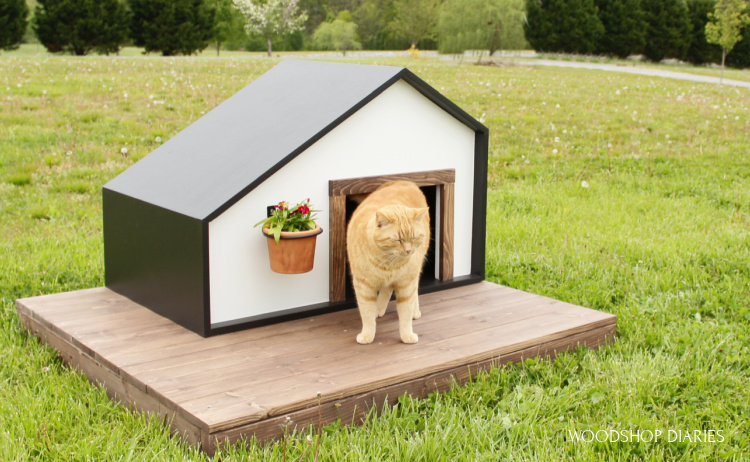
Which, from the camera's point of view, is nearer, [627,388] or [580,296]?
[627,388]

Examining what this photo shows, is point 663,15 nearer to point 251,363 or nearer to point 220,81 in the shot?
point 220,81

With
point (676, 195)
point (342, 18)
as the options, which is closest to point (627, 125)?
point (676, 195)

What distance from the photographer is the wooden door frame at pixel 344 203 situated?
13.5ft

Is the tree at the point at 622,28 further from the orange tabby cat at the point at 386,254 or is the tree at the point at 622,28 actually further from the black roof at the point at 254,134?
the orange tabby cat at the point at 386,254

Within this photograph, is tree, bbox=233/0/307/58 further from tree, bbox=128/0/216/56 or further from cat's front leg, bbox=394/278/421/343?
cat's front leg, bbox=394/278/421/343

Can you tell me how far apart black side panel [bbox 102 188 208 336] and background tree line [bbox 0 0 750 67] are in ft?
77.4

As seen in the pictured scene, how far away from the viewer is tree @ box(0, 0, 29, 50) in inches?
1045

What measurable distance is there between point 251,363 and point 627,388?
1.83 m

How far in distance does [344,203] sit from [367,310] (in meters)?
0.71

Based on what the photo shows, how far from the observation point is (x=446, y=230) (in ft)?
15.2

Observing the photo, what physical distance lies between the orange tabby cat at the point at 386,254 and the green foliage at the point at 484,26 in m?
23.9

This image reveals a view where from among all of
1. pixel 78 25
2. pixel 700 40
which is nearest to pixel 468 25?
pixel 700 40

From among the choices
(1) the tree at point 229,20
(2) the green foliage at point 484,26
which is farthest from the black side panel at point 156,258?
(1) the tree at point 229,20

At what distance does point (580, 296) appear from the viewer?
16.5 feet
